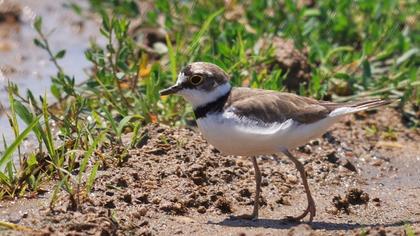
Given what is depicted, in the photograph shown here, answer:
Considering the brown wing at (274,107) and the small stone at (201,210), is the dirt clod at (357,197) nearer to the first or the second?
the brown wing at (274,107)

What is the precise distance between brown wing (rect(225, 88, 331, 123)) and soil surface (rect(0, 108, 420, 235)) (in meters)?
0.68

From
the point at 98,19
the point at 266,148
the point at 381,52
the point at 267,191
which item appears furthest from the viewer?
the point at 98,19

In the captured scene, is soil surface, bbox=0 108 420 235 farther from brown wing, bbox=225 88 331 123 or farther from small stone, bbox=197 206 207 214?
brown wing, bbox=225 88 331 123

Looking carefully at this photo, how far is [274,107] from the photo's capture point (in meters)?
6.42

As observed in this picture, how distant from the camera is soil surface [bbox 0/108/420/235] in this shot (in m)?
5.93

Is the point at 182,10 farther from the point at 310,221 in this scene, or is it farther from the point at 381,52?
the point at 310,221

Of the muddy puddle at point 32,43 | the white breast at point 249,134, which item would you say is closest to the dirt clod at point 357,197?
the white breast at point 249,134

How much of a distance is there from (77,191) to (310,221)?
1588 millimetres

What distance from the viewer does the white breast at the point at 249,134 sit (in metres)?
6.15

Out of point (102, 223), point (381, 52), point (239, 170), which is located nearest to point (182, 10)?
point (381, 52)

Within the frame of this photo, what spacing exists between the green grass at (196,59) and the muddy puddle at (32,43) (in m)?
0.56

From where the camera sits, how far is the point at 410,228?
5.89 meters

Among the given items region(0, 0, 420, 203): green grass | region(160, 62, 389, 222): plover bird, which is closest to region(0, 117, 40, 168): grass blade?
region(0, 0, 420, 203): green grass

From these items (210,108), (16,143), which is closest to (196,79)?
(210,108)
